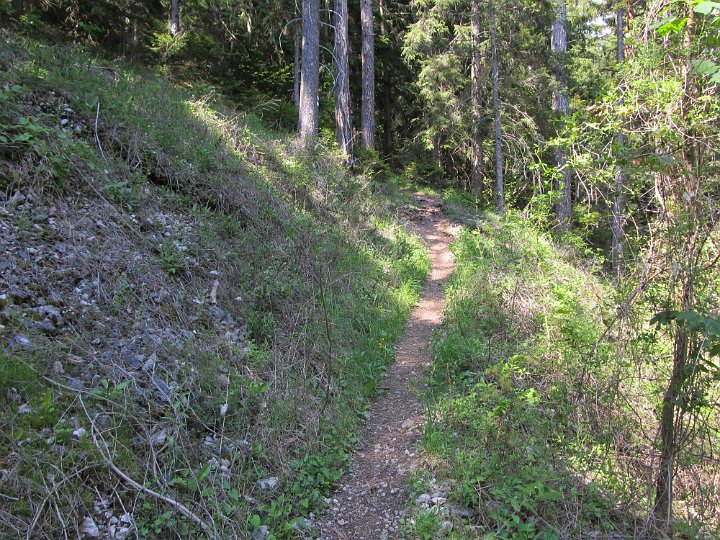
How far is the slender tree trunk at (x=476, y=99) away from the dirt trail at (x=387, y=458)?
1201 centimetres

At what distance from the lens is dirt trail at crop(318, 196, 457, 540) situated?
A: 3727 millimetres

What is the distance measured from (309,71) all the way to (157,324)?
9.34 meters

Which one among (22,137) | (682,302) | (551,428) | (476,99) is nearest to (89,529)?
(551,428)

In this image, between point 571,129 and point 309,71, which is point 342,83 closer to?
point 309,71

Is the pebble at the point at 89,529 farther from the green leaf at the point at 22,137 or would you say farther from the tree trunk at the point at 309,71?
the tree trunk at the point at 309,71

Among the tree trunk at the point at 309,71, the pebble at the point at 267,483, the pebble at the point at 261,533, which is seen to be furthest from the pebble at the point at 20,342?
the tree trunk at the point at 309,71

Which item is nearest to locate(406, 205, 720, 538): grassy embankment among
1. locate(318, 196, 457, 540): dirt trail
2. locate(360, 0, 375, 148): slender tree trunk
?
locate(318, 196, 457, 540): dirt trail

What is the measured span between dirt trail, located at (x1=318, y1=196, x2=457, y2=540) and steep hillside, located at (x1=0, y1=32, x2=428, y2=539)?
0.69 ft

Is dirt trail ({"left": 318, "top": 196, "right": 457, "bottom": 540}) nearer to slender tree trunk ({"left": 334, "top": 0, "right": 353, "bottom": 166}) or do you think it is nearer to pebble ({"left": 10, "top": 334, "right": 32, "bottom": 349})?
pebble ({"left": 10, "top": 334, "right": 32, "bottom": 349})

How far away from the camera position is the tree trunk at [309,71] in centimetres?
1202

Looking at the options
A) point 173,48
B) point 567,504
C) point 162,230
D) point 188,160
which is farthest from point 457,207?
point 567,504

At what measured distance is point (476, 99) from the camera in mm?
17547

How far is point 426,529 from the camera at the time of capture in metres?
3.46

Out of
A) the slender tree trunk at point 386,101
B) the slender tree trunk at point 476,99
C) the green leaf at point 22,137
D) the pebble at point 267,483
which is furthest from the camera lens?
the slender tree trunk at point 386,101
